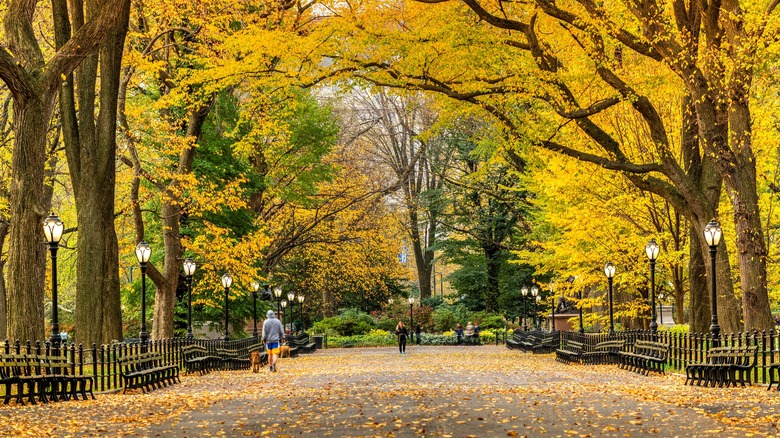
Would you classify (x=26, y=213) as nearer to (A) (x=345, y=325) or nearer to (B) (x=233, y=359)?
(B) (x=233, y=359)

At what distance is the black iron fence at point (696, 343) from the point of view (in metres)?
17.1

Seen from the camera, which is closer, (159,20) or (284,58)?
(284,58)

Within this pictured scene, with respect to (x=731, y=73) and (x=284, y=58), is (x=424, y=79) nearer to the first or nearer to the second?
(x=284, y=58)

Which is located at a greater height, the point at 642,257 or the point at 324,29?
the point at 324,29

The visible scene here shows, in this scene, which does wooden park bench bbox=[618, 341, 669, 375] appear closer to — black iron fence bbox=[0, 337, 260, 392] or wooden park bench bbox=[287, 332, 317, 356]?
black iron fence bbox=[0, 337, 260, 392]

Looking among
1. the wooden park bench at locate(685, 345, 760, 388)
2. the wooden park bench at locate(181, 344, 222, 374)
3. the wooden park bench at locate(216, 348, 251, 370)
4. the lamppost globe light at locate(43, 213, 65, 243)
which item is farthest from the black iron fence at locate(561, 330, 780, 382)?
the lamppost globe light at locate(43, 213, 65, 243)

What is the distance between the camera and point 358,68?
24031mm

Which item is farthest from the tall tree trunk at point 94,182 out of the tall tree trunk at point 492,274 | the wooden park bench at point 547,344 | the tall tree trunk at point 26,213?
the tall tree trunk at point 492,274

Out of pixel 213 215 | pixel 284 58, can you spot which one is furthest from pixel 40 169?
pixel 213 215

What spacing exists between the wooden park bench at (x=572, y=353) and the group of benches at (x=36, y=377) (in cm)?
1815

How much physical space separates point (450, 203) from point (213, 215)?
28.5 metres

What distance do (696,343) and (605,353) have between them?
9172 millimetres

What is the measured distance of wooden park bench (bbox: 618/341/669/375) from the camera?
22953 mm

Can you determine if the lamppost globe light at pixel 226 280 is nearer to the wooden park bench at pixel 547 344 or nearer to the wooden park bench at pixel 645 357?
the wooden park bench at pixel 645 357
